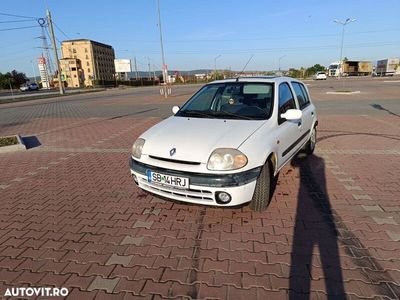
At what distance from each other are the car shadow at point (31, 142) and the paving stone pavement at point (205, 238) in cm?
293

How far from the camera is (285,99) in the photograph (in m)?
4.39

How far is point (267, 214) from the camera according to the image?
3.61 meters

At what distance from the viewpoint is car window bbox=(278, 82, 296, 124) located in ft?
13.4

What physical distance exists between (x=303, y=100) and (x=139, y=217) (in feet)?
11.9

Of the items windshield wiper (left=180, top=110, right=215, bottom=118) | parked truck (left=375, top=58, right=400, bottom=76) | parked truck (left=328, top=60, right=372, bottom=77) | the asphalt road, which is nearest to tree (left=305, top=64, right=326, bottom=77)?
parked truck (left=328, top=60, right=372, bottom=77)

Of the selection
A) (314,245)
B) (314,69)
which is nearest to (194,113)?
(314,245)

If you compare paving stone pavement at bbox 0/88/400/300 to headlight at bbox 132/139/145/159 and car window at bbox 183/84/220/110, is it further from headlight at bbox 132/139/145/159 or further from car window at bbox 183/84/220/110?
car window at bbox 183/84/220/110

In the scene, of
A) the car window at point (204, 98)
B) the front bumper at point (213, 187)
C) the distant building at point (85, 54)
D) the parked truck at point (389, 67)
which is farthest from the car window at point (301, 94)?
the distant building at point (85, 54)

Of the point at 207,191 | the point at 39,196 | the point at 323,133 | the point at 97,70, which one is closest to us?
the point at 207,191

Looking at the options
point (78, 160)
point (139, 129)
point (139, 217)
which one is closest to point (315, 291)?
point (139, 217)

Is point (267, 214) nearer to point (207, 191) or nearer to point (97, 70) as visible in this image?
point (207, 191)

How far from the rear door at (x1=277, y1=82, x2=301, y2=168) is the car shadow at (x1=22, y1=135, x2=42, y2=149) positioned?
6868 mm

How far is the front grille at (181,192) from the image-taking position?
10.3 feet

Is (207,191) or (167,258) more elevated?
(207,191)
